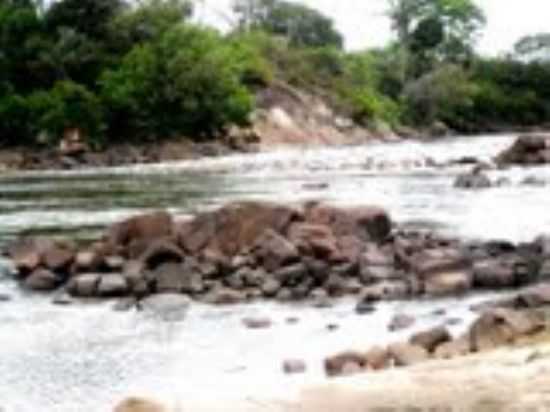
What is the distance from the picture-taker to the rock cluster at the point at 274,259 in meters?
25.1

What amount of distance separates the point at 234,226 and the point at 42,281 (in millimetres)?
4009

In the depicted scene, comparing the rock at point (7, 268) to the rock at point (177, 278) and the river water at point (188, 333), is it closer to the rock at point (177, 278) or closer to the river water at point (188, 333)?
the river water at point (188, 333)

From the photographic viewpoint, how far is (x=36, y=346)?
21141mm

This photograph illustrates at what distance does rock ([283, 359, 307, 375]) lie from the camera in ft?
59.6

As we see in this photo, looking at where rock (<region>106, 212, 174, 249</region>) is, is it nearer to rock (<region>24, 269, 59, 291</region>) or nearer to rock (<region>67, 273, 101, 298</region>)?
rock (<region>24, 269, 59, 291</region>)

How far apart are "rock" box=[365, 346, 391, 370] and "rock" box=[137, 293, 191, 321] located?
20.9 feet

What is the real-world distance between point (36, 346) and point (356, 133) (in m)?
88.0

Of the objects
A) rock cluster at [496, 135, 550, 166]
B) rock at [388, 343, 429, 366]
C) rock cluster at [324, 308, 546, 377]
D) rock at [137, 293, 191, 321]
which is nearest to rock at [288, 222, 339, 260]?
rock at [137, 293, 191, 321]

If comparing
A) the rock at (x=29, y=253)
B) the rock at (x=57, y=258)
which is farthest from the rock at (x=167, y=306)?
the rock at (x=29, y=253)

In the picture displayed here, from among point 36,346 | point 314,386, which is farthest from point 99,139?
point 314,386

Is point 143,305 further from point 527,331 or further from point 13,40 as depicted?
point 13,40

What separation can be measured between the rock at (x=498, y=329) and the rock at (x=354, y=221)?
10594 mm

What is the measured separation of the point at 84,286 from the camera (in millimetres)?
26062

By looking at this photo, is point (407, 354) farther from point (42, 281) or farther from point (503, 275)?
point (42, 281)
